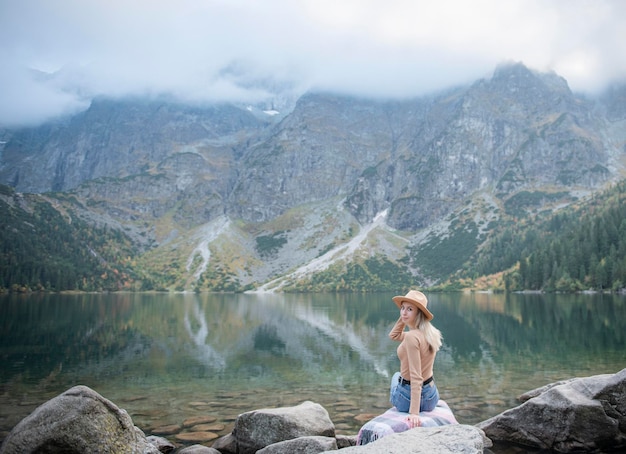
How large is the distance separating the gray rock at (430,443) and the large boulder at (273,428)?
826 cm

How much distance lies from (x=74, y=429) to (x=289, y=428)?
22.2 ft

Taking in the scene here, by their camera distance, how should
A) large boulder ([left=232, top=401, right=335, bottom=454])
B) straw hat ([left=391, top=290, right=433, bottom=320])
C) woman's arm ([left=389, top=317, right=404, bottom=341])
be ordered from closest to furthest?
straw hat ([left=391, top=290, right=433, bottom=320])
woman's arm ([left=389, top=317, right=404, bottom=341])
large boulder ([left=232, top=401, right=335, bottom=454])

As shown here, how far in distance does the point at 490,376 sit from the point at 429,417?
77.6 feet

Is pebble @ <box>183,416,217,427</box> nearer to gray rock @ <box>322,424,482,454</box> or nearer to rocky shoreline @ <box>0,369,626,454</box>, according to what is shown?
rocky shoreline @ <box>0,369,626,454</box>

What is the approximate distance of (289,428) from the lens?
1538 centimetres

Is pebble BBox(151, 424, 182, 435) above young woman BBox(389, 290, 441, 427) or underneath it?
underneath

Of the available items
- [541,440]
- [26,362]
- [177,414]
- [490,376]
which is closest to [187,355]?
[26,362]

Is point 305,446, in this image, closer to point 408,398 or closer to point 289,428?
point 289,428

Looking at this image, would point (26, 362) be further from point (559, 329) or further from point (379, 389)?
point (559, 329)

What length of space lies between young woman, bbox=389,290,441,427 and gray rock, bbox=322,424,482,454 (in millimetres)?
1493

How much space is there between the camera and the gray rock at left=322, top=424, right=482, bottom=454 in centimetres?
741

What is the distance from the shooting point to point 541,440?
1531 cm

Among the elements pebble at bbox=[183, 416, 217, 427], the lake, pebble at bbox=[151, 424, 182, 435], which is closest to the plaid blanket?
the lake

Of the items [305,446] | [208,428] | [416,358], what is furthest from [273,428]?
[416,358]
